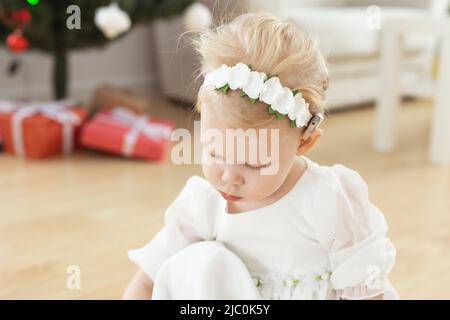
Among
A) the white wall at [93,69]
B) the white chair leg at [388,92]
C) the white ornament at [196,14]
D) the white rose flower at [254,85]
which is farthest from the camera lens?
the white wall at [93,69]

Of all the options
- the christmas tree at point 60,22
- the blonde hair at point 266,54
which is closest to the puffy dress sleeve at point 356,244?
the blonde hair at point 266,54

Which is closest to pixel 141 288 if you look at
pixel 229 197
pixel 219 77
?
pixel 229 197

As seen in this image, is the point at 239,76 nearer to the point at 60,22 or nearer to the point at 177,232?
the point at 177,232

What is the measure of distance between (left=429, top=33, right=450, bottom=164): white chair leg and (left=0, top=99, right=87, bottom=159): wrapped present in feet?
3.15

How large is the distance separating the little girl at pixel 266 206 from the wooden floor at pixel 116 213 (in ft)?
0.27

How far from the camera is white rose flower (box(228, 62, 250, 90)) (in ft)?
2.10

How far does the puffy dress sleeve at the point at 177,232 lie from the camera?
78 cm

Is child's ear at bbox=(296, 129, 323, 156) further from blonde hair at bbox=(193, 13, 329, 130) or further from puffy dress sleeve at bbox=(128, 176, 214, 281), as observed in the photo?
puffy dress sleeve at bbox=(128, 176, 214, 281)

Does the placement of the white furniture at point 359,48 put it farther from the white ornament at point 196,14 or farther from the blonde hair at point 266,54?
the blonde hair at point 266,54

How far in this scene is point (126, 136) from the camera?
1690 millimetres

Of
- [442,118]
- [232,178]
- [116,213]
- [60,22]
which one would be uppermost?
[60,22]

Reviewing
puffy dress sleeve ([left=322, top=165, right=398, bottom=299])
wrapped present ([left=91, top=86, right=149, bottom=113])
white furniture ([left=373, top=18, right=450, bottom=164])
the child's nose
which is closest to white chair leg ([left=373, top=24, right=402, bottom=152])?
white furniture ([left=373, top=18, right=450, bottom=164])

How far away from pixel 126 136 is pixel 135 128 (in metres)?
0.05

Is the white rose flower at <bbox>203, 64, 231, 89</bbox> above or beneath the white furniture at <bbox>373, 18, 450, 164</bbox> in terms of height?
above
